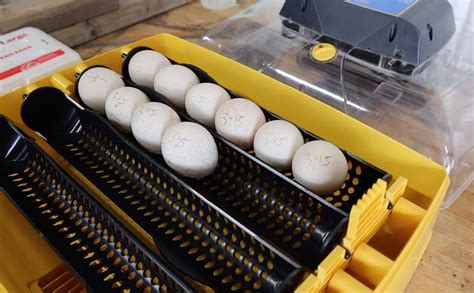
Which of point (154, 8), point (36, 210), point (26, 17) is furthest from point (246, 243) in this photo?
point (154, 8)

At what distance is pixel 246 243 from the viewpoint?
1.43 ft

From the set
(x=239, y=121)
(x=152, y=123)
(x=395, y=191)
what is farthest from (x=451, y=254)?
(x=152, y=123)

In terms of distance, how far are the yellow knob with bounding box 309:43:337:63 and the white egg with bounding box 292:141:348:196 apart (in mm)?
352

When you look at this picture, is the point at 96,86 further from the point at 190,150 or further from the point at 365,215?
the point at 365,215

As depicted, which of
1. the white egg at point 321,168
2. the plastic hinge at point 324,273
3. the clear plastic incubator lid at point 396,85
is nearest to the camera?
the plastic hinge at point 324,273

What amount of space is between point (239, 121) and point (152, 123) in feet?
0.38

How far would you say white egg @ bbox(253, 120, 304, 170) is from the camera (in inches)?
20.2

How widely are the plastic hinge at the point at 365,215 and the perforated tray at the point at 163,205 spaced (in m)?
0.03

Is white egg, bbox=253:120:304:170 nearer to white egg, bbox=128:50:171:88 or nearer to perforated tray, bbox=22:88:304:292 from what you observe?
perforated tray, bbox=22:88:304:292

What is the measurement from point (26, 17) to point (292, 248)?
84cm

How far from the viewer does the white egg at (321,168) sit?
0.48m

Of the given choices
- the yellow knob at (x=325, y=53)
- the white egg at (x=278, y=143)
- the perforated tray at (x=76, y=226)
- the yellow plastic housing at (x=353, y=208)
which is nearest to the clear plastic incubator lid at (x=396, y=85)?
the yellow knob at (x=325, y=53)

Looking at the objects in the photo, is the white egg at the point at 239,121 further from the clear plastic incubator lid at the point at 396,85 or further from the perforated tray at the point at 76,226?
the clear plastic incubator lid at the point at 396,85

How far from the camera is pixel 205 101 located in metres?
0.59
